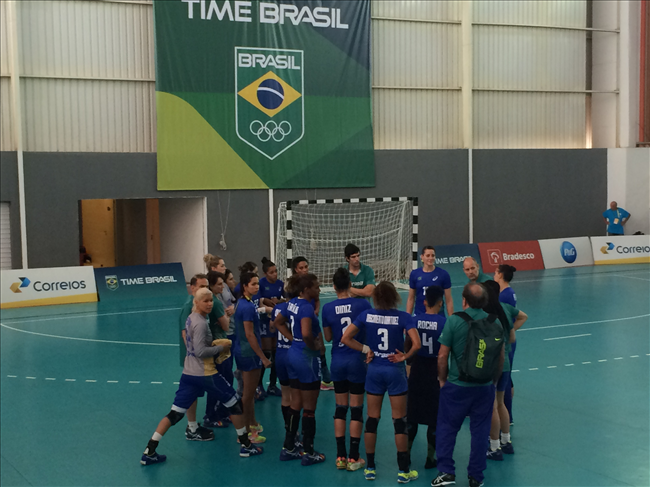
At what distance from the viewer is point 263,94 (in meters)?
23.4

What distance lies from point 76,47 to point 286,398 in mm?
16399

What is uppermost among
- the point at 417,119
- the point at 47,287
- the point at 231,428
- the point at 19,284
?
the point at 417,119

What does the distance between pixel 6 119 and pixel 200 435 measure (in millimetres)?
15418

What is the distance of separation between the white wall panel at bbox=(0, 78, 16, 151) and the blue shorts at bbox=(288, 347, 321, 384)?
16.1 metres

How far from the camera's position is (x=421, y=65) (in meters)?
26.1

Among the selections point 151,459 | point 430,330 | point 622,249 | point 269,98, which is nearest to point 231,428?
point 151,459

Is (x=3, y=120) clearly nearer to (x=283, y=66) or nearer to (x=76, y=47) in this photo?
(x=76, y=47)

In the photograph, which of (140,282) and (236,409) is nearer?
(236,409)

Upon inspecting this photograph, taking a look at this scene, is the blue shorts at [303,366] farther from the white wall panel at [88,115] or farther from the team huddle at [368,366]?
the white wall panel at [88,115]

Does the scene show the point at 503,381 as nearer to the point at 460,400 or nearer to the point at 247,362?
the point at 460,400

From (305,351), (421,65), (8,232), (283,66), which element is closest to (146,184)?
(8,232)

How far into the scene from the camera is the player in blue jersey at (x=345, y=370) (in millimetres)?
7859

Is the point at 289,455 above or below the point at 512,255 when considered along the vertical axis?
below

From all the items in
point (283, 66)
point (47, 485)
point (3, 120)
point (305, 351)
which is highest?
point (283, 66)
